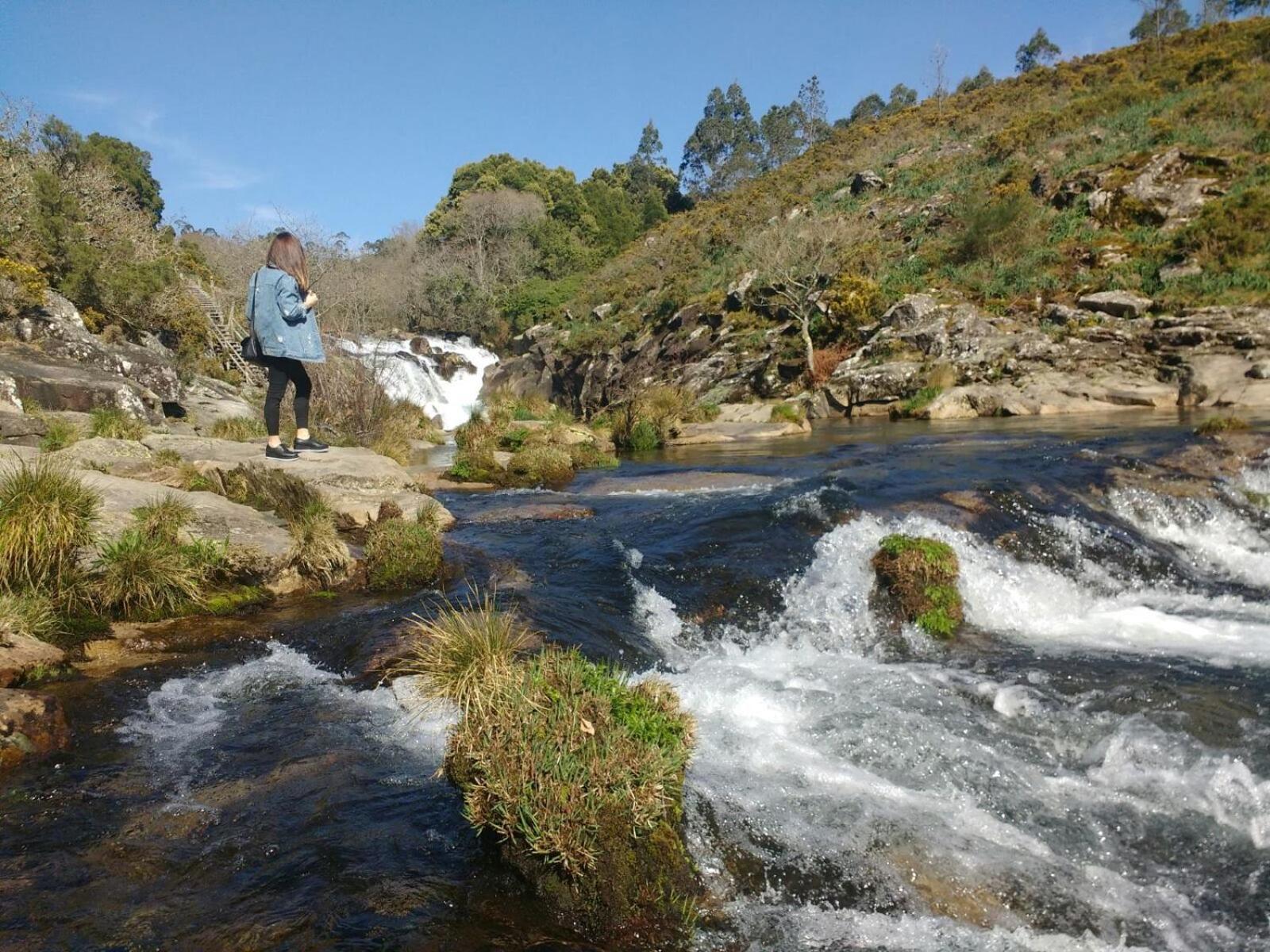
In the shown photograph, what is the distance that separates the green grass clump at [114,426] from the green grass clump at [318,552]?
5.44m

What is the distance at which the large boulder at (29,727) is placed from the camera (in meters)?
4.30

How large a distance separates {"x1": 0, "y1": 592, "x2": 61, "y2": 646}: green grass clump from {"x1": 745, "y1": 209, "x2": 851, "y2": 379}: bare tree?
2870cm

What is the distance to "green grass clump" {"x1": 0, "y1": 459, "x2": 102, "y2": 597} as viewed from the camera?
235 inches

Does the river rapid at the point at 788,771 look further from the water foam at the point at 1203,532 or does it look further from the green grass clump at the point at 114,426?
the green grass clump at the point at 114,426

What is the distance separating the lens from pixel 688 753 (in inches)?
149

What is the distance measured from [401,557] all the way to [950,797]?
563 centimetres

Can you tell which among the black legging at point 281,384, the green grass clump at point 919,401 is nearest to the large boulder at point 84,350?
the black legging at point 281,384

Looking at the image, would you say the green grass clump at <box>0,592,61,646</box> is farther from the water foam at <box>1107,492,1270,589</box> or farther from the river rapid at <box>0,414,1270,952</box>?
the water foam at <box>1107,492,1270,589</box>

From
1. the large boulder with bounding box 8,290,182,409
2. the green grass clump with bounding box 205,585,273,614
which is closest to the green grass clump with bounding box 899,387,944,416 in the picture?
the large boulder with bounding box 8,290,182,409

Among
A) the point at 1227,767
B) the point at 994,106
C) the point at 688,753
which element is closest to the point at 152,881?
the point at 688,753

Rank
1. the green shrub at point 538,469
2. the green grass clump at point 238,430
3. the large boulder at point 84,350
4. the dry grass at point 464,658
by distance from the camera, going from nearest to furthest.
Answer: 1. the dry grass at point 464,658
2. the green grass clump at point 238,430
3. the green shrub at point 538,469
4. the large boulder at point 84,350

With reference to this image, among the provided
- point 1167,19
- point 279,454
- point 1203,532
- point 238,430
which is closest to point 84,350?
point 238,430

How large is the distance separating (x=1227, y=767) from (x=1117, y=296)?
24.8m

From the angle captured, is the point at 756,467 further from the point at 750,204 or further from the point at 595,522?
the point at 750,204
